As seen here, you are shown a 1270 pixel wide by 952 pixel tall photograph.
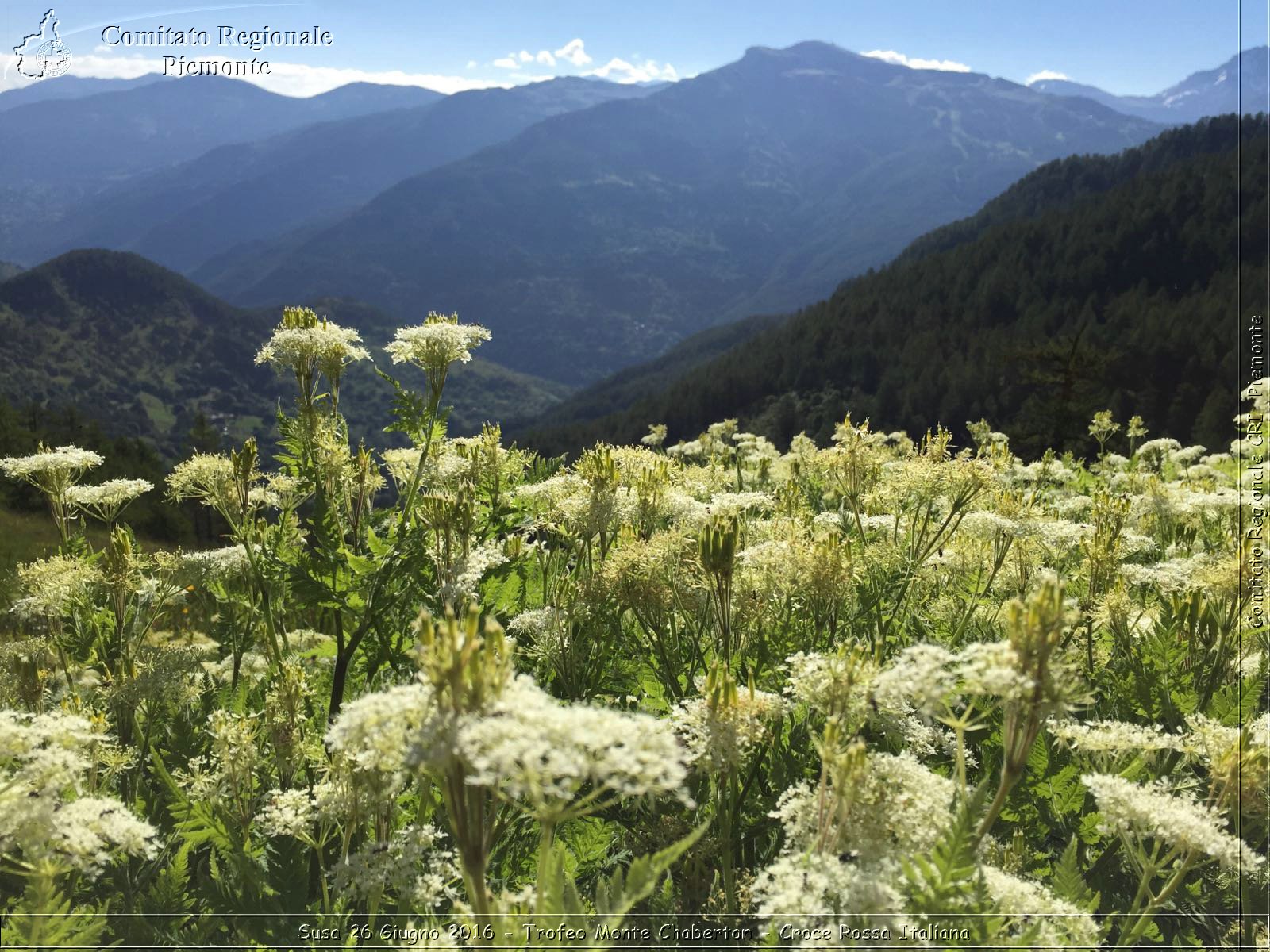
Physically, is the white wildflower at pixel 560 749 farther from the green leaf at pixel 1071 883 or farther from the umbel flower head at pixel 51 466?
the umbel flower head at pixel 51 466

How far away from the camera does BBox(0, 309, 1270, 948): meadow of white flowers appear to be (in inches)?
112

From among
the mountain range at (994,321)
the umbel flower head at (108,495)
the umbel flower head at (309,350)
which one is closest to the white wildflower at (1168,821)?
the umbel flower head at (309,350)

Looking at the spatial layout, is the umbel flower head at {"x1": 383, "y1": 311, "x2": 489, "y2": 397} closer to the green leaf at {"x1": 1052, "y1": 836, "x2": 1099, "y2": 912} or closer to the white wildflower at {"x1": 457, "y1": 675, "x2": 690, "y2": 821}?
the white wildflower at {"x1": 457, "y1": 675, "x2": 690, "y2": 821}

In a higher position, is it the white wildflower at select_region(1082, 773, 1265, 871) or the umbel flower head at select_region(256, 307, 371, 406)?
the umbel flower head at select_region(256, 307, 371, 406)

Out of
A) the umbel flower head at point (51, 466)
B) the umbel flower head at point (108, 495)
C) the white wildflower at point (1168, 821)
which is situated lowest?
the white wildflower at point (1168, 821)

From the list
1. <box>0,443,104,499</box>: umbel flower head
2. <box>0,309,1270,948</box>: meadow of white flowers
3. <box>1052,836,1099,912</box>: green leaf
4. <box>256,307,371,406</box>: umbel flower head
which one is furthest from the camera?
Result: <box>0,443,104,499</box>: umbel flower head

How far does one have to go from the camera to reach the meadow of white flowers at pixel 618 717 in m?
2.84

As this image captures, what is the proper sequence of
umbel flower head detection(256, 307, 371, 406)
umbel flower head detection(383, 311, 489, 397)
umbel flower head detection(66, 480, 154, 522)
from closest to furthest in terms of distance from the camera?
umbel flower head detection(256, 307, 371, 406) < umbel flower head detection(383, 311, 489, 397) < umbel flower head detection(66, 480, 154, 522)

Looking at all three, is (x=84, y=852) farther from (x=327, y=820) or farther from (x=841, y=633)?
(x=841, y=633)

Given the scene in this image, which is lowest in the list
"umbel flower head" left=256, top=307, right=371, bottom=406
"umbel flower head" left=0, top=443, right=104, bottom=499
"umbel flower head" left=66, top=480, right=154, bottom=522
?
"umbel flower head" left=66, top=480, right=154, bottom=522

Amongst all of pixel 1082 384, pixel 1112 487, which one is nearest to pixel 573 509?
pixel 1112 487

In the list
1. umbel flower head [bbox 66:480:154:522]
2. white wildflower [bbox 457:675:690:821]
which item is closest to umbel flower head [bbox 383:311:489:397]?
umbel flower head [bbox 66:480:154:522]

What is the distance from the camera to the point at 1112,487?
11125 mm

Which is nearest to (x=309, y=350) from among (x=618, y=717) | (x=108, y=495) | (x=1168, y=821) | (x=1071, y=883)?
(x=108, y=495)
